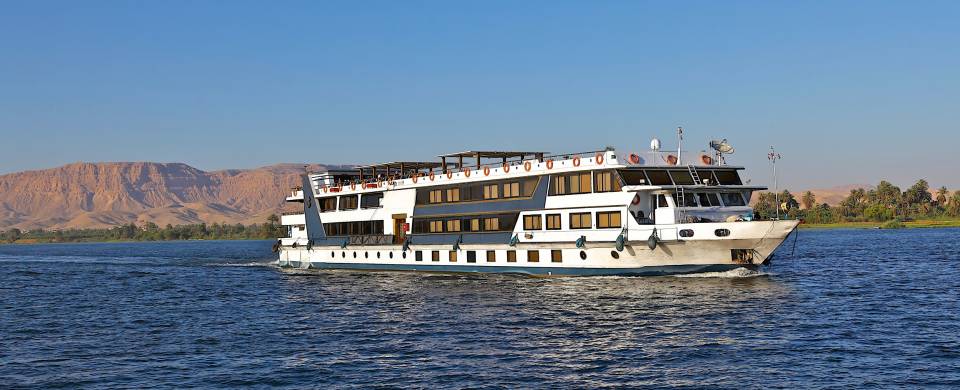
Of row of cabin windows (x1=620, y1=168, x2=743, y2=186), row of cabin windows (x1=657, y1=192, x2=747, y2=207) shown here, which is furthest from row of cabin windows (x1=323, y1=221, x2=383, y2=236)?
row of cabin windows (x1=657, y1=192, x2=747, y2=207)

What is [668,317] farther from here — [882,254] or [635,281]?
[882,254]

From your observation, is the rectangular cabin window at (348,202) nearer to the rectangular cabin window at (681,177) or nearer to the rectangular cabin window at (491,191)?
the rectangular cabin window at (491,191)

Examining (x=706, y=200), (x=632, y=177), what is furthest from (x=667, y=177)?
(x=706, y=200)

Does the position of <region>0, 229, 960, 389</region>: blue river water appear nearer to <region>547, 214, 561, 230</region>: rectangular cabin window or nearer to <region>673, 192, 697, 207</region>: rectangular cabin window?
<region>547, 214, 561, 230</region>: rectangular cabin window

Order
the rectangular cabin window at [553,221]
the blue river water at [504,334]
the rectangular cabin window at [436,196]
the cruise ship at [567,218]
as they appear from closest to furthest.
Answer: the blue river water at [504,334], the cruise ship at [567,218], the rectangular cabin window at [553,221], the rectangular cabin window at [436,196]

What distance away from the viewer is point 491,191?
171 feet

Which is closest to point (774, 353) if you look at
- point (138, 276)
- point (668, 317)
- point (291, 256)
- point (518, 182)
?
point (668, 317)

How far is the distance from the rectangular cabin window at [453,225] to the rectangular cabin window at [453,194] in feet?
4.05

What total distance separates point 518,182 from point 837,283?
1742 cm

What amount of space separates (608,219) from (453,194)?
12075 mm

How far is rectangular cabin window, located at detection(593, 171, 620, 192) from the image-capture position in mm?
45200

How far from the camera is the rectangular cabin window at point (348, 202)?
62.9m

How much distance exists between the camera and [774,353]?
2620 centimetres

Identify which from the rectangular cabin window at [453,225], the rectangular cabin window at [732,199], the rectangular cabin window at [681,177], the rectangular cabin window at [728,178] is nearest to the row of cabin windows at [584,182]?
the rectangular cabin window at [681,177]
